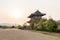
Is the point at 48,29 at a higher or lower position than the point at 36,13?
lower

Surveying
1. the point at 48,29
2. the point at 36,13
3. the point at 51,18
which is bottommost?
the point at 48,29

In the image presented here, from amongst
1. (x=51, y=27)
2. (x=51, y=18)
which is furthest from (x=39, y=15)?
(x=51, y=27)

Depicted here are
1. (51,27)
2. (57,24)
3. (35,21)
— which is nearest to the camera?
(51,27)

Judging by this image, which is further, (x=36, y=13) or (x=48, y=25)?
(x=36, y=13)

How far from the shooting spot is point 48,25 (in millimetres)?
45562

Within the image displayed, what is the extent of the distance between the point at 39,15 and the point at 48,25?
80.3 ft

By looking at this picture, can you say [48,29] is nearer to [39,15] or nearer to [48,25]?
[48,25]

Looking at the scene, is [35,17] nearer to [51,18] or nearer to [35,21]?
[35,21]

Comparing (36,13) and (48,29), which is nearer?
(48,29)

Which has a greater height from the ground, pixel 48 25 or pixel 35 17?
pixel 35 17

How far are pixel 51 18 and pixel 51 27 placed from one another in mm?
5278

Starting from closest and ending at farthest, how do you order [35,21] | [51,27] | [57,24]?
[51,27], [57,24], [35,21]

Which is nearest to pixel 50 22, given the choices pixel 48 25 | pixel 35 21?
pixel 48 25

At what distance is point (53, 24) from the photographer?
44906 millimetres
